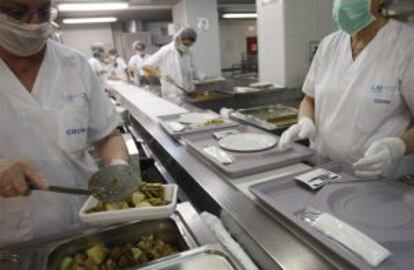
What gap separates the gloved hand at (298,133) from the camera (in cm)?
144

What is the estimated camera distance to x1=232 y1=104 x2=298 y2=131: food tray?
208 cm

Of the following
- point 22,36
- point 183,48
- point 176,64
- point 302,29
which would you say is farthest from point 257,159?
point 176,64

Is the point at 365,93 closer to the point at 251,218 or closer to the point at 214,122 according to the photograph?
the point at 251,218

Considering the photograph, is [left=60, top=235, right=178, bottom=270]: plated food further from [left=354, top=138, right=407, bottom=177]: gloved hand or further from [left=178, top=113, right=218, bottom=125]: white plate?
[left=178, top=113, right=218, bottom=125]: white plate

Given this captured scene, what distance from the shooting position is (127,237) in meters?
1.02

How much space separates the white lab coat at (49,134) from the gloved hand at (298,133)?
2.69 feet

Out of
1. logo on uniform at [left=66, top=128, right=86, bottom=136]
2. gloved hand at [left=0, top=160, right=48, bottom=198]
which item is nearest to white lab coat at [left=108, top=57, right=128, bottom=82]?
logo on uniform at [left=66, top=128, right=86, bottom=136]

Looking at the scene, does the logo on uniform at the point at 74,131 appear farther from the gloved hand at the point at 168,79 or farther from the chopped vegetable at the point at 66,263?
the gloved hand at the point at 168,79

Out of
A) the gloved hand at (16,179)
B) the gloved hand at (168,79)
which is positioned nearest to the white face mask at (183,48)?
the gloved hand at (168,79)

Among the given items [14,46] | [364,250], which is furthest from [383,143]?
[14,46]

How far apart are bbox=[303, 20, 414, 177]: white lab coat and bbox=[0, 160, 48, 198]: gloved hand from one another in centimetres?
120

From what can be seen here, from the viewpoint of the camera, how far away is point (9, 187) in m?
0.87

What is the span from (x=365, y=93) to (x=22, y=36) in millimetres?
1318

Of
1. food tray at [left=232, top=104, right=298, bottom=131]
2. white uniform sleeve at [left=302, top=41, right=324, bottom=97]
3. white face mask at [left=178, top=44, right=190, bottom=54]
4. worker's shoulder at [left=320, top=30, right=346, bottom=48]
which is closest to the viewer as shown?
worker's shoulder at [left=320, top=30, right=346, bottom=48]
